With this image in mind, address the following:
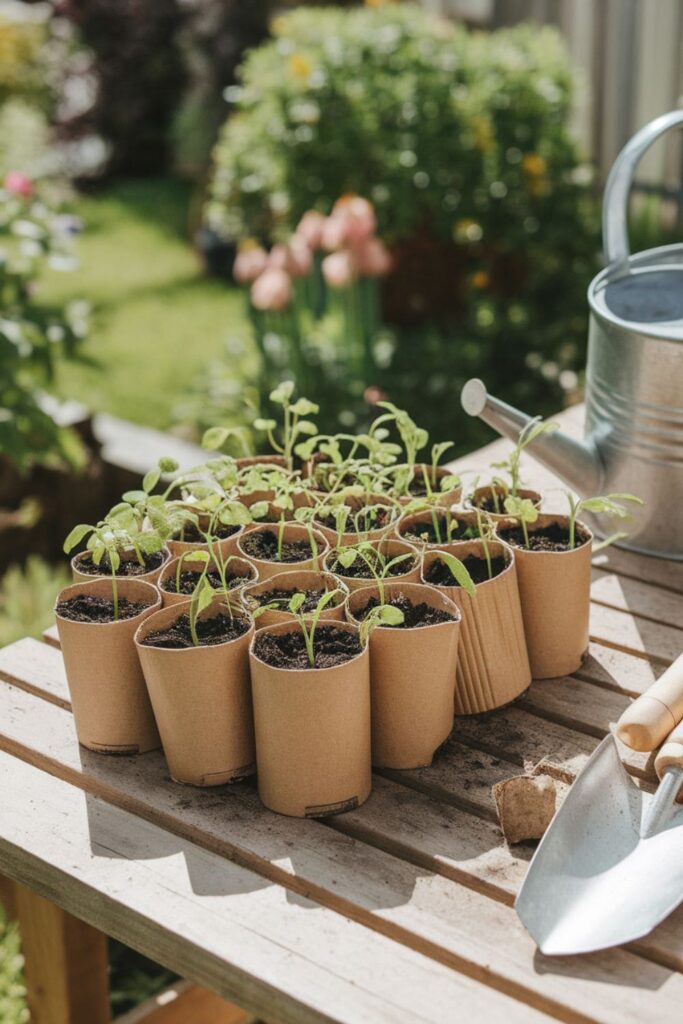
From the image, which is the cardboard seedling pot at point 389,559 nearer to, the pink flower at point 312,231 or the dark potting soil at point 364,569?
the dark potting soil at point 364,569

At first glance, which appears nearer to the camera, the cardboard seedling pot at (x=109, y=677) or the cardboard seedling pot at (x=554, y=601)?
the cardboard seedling pot at (x=109, y=677)

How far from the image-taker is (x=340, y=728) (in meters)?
1.04

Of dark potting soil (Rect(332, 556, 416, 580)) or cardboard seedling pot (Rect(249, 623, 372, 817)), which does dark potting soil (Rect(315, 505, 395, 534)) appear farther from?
cardboard seedling pot (Rect(249, 623, 372, 817))

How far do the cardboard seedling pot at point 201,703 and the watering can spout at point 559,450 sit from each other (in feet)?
1.39

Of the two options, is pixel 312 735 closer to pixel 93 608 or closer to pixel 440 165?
pixel 93 608

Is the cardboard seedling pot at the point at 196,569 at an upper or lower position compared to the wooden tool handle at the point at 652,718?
upper

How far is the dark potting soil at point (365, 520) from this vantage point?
1.26 m

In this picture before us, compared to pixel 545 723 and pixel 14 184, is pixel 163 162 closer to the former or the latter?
pixel 14 184

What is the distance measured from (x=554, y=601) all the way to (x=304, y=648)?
0.30 meters

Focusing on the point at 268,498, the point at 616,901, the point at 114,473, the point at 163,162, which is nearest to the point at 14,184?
the point at 114,473

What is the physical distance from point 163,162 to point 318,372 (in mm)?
3818

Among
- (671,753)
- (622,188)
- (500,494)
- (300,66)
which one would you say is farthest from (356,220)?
(671,753)

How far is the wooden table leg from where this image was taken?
1280mm

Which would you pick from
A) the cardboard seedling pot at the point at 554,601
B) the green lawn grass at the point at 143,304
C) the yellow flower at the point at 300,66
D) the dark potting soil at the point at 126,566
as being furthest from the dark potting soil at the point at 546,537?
the yellow flower at the point at 300,66
